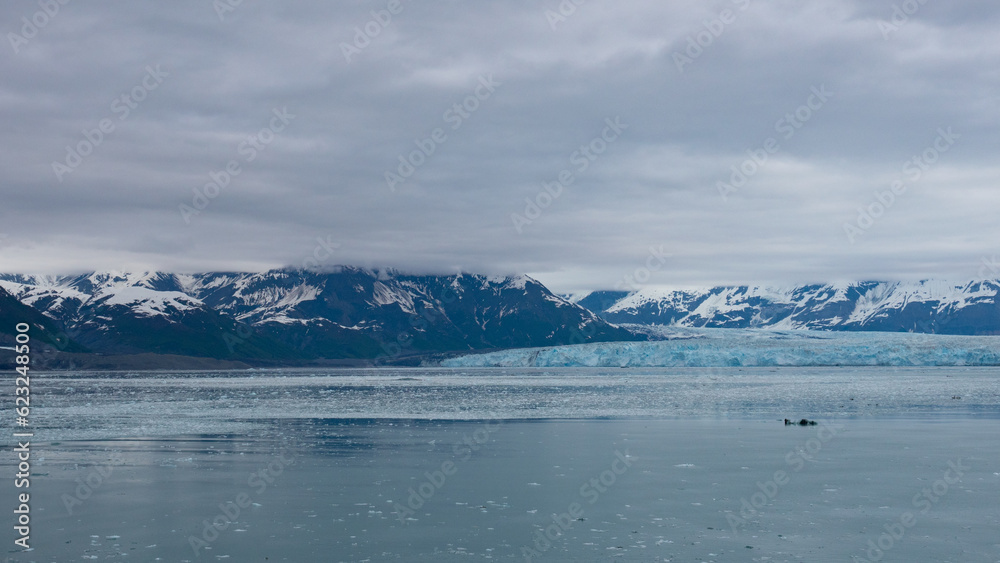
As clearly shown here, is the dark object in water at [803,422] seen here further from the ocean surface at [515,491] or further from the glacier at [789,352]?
the glacier at [789,352]

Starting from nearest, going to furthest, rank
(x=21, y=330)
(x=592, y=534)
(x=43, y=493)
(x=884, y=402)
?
1. (x=592, y=534)
2. (x=43, y=493)
3. (x=21, y=330)
4. (x=884, y=402)

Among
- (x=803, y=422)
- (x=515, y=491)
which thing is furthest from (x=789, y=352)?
(x=515, y=491)

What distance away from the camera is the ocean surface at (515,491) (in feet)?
44.8

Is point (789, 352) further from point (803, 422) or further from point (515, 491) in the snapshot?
point (515, 491)

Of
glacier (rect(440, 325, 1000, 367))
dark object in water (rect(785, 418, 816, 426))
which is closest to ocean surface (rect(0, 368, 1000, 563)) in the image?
dark object in water (rect(785, 418, 816, 426))

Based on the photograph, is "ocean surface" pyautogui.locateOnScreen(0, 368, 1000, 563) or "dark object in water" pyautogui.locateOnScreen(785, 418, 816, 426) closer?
"ocean surface" pyautogui.locateOnScreen(0, 368, 1000, 563)

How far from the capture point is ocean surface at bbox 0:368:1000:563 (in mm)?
13648

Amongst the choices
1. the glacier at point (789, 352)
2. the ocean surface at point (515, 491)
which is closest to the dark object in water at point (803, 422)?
the ocean surface at point (515, 491)

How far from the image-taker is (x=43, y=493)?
18.0m

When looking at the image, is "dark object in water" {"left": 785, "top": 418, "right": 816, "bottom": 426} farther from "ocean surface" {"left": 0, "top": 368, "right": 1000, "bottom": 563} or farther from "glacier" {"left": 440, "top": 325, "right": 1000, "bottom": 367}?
"glacier" {"left": 440, "top": 325, "right": 1000, "bottom": 367}

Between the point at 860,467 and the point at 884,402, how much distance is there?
1126 inches

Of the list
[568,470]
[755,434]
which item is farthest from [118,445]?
[755,434]

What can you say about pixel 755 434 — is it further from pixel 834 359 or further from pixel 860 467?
pixel 834 359

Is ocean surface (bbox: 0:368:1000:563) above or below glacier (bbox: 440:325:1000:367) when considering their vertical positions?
above
